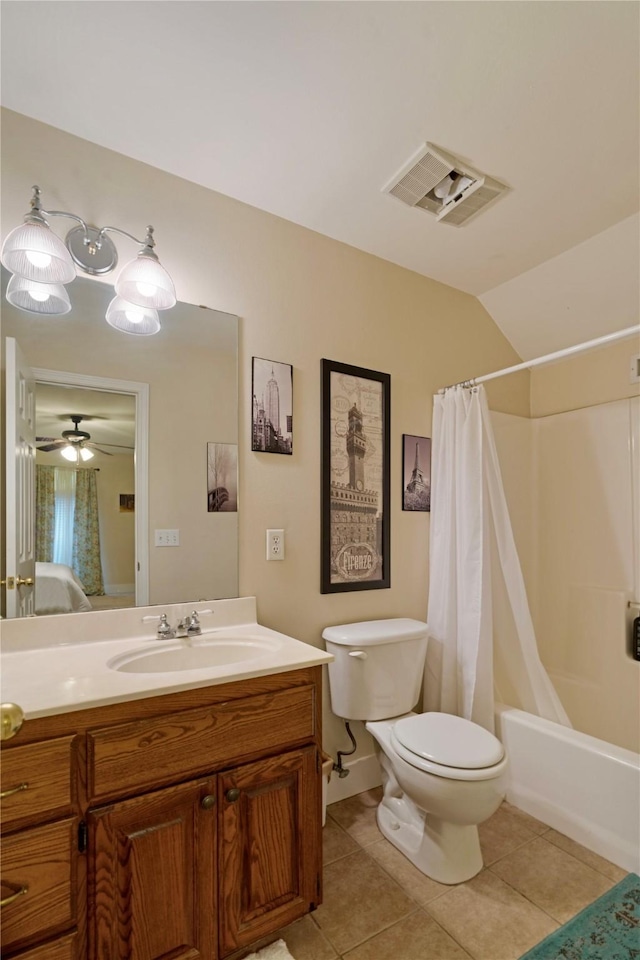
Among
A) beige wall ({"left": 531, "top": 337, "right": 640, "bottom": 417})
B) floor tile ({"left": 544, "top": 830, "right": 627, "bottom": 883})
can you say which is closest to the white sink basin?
floor tile ({"left": 544, "top": 830, "right": 627, "bottom": 883})

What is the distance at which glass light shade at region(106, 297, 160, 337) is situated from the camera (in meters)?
1.54

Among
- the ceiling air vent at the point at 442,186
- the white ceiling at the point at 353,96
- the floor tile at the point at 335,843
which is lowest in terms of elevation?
the floor tile at the point at 335,843

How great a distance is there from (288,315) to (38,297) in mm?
895

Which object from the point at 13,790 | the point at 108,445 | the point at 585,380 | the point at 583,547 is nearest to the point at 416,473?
the point at 583,547

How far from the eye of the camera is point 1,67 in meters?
1.31

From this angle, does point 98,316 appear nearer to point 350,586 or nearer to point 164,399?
point 164,399

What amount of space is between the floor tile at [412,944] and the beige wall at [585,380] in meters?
2.37

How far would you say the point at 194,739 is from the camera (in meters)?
1.12

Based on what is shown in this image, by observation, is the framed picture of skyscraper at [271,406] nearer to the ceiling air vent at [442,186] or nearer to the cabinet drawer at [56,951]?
the ceiling air vent at [442,186]

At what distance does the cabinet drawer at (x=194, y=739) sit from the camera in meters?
1.02

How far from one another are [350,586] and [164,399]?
1083 mm

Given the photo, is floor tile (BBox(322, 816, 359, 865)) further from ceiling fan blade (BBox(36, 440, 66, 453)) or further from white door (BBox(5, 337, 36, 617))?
ceiling fan blade (BBox(36, 440, 66, 453))

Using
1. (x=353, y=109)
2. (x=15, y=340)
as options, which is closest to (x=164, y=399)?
(x=15, y=340)

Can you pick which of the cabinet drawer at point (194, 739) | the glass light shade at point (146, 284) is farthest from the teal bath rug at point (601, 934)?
the glass light shade at point (146, 284)
